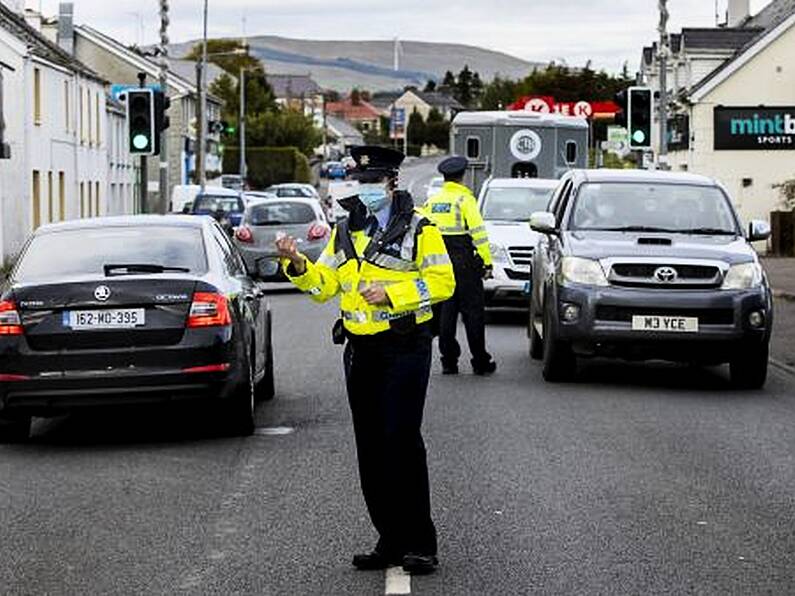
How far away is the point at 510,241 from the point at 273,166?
3629 inches

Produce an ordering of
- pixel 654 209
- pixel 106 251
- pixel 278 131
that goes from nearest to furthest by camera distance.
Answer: pixel 106 251 < pixel 654 209 < pixel 278 131

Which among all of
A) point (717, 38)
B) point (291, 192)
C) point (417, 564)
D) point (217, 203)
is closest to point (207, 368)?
point (417, 564)

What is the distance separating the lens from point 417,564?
7637 mm

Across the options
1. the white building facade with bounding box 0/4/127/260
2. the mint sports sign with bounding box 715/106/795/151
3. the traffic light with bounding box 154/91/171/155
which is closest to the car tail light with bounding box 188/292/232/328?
the traffic light with bounding box 154/91/171/155

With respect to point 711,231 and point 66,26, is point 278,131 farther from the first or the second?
point 711,231

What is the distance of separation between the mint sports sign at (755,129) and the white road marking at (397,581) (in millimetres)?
52456

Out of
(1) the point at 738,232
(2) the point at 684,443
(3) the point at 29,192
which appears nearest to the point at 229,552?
(2) the point at 684,443

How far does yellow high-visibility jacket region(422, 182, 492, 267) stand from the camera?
1505cm

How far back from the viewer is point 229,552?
8188 mm

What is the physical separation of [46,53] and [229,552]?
134 ft

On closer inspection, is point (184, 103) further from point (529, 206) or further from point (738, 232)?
point (738, 232)

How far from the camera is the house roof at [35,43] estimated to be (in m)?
43.4

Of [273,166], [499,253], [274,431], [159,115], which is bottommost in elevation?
[274,431]

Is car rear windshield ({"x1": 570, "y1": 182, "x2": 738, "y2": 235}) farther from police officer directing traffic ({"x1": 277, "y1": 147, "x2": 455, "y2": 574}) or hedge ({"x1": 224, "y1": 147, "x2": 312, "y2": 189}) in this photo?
hedge ({"x1": 224, "y1": 147, "x2": 312, "y2": 189})
